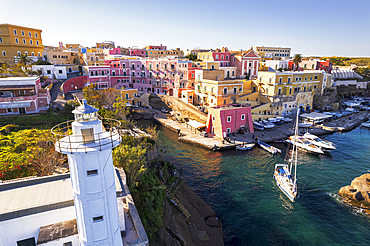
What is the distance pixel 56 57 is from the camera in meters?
64.5

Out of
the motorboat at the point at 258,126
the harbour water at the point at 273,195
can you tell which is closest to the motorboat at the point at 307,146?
the harbour water at the point at 273,195

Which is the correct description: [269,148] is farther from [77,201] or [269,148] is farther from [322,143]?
[77,201]

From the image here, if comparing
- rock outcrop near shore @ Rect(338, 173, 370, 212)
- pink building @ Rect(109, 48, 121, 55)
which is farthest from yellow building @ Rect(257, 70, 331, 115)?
pink building @ Rect(109, 48, 121, 55)

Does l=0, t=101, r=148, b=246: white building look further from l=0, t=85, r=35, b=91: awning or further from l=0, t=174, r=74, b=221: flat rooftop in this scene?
l=0, t=85, r=35, b=91: awning

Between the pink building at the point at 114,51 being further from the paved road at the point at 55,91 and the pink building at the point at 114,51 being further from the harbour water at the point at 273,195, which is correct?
the harbour water at the point at 273,195

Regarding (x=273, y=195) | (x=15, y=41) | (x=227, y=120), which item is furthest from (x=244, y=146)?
(x=15, y=41)

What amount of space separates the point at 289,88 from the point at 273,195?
1372 inches

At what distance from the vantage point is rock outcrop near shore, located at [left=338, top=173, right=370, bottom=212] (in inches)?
915

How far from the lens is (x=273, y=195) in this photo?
971 inches

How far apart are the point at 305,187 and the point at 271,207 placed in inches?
257

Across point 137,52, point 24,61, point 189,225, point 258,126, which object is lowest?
point 189,225

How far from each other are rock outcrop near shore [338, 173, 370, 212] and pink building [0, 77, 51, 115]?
43118 mm

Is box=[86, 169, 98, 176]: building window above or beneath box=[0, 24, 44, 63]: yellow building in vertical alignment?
beneath

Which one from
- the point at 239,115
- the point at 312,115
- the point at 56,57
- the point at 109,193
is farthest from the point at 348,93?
the point at 56,57
